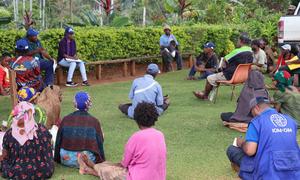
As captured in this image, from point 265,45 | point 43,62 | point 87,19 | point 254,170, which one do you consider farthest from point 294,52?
point 87,19

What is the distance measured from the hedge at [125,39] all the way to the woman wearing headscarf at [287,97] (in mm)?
6717

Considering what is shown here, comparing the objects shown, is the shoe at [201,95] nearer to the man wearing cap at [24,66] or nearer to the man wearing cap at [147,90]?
the man wearing cap at [147,90]

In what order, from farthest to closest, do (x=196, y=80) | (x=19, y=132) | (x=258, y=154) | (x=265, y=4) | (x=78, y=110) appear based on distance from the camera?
(x=265, y=4) < (x=196, y=80) < (x=78, y=110) < (x=19, y=132) < (x=258, y=154)

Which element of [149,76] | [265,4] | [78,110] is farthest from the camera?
[265,4]

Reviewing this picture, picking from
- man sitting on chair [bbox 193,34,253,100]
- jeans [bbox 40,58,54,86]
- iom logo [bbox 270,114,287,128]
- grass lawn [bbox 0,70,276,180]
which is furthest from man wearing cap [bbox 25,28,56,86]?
iom logo [bbox 270,114,287,128]

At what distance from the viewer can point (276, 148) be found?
4.82 metres

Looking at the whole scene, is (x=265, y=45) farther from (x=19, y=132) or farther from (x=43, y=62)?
(x=19, y=132)

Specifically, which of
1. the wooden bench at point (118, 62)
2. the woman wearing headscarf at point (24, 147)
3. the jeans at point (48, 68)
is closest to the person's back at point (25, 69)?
the jeans at point (48, 68)

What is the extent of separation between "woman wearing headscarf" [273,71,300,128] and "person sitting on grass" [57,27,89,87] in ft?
20.6

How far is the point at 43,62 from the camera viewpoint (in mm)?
10430

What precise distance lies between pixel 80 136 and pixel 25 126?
0.78 metres

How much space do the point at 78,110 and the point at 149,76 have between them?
2.61 m

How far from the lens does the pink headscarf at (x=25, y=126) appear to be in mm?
5768

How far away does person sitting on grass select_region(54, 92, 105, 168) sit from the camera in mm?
6312
